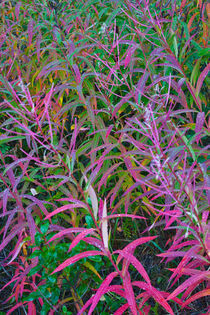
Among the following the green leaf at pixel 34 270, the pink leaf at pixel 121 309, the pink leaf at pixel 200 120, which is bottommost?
the green leaf at pixel 34 270

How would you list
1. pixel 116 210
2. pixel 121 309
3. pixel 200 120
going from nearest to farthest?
pixel 121 309, pixel 200 120, pixel 116 210

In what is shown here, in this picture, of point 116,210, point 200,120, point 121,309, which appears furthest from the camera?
point 116,210

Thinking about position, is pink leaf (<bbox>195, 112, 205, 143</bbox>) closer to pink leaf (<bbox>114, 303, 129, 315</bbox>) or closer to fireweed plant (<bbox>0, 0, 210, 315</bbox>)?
fireweed plant (<bbox>0, 0, 210, 315</bbox>)

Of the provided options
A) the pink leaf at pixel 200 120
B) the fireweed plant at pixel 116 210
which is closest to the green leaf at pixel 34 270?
the fireweed plant at pixel 116 210

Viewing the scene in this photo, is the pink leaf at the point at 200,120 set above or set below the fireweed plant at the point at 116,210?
above

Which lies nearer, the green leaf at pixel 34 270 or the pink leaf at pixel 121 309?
the pink leaf at pixel 121 309

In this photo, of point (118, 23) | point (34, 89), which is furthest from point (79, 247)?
point (118, 23)

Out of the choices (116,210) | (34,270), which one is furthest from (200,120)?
(34,270)

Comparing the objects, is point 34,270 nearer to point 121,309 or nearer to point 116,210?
point 121,309

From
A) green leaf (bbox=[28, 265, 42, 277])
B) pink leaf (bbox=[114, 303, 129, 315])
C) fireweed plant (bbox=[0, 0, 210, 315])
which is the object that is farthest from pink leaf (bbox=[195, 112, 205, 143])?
green leaf (bbox=[28, 265, 42, 277])

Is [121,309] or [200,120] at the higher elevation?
[200,120]

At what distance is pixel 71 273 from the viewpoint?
1429 millimetres

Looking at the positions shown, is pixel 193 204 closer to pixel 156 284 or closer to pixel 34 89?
pixel 156 284

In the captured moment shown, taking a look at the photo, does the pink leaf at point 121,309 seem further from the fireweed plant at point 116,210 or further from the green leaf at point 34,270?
the green leaf at point 34,270
